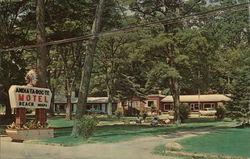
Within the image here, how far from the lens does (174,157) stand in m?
15.4

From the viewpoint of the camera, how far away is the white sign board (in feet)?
65.2

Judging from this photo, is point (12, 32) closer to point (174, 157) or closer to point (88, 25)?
point (88, 25)

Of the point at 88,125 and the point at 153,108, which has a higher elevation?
the point at 153,108

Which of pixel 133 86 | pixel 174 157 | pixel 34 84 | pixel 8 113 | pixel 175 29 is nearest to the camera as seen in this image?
pixel 174 157

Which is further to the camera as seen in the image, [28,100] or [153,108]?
[153,108]

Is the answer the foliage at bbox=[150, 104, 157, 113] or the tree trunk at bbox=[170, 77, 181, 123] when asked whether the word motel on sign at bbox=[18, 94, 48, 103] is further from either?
the foliage at bbox=[150, 104, 157, 113]

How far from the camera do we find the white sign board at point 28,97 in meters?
19.9

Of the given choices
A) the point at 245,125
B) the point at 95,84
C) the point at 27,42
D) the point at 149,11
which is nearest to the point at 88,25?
the point at 27,42

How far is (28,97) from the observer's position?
20703 mm

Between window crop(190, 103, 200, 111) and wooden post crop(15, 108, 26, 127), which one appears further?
window crop(190, 103, 200, 111)

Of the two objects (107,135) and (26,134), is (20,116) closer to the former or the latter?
(26,134)

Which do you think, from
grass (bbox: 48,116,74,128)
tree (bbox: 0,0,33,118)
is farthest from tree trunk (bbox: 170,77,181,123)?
tree (bbox: 0,0,33,118)

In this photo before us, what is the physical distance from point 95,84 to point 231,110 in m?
41.2

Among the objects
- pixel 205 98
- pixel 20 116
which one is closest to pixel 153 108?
pixel 205 98
